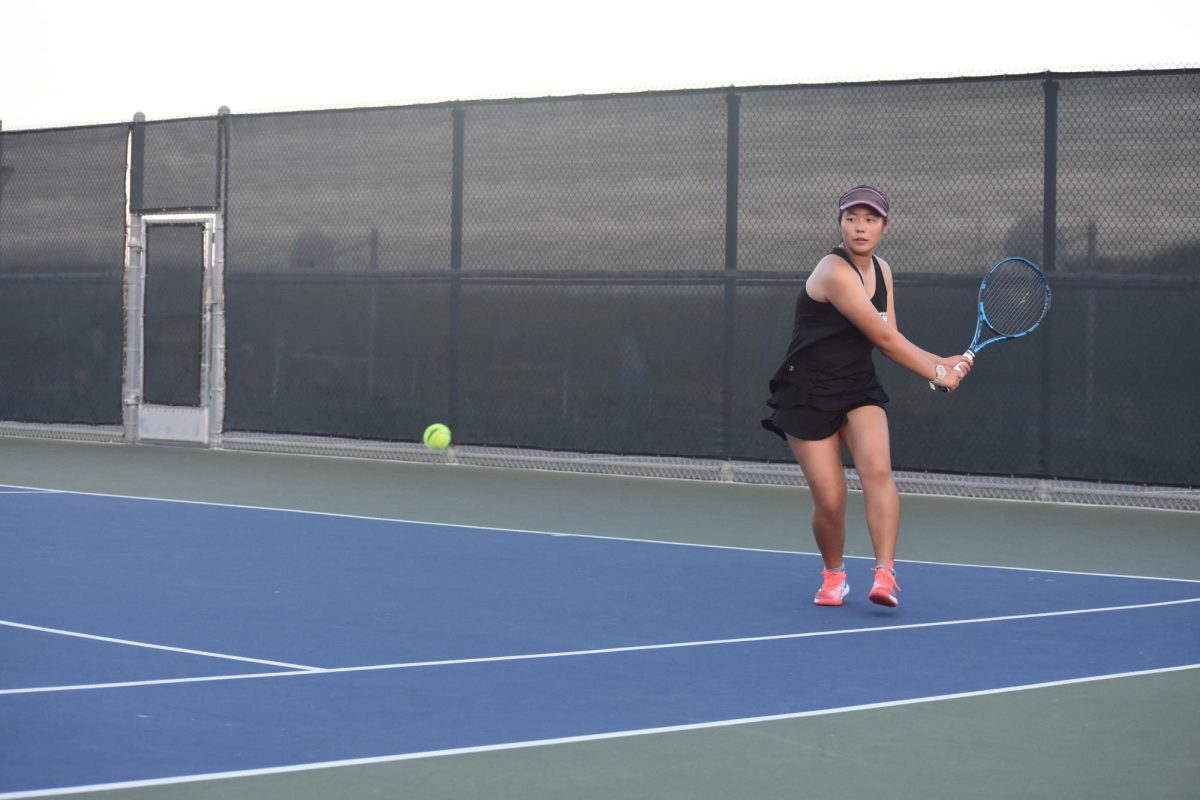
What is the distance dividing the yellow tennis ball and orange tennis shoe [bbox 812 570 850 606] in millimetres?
5911

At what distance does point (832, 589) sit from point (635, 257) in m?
5.25

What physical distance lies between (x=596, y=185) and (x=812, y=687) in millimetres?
7133

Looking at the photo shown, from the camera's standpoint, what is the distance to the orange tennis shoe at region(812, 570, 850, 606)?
6.66m

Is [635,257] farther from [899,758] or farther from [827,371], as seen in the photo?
[899,758]

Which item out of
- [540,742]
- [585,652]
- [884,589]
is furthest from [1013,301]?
[540,742]

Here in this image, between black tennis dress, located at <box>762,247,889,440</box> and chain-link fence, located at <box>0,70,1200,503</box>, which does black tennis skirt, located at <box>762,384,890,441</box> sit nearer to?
black tennis dress, located at <box>762,247,889,440</box>

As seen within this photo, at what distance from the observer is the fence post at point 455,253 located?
12344mm

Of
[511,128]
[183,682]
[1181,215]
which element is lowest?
[183,682]

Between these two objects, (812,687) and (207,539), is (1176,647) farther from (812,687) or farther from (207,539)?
(207,539)

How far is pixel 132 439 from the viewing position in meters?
14.2

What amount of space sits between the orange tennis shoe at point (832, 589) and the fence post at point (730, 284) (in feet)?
15.0

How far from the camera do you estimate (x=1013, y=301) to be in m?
8.38

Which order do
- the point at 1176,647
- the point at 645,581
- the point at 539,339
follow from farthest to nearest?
the point at 539,339 → the point at 645,581 → the point at 1176,647

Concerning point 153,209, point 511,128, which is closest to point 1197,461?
point 511,128
